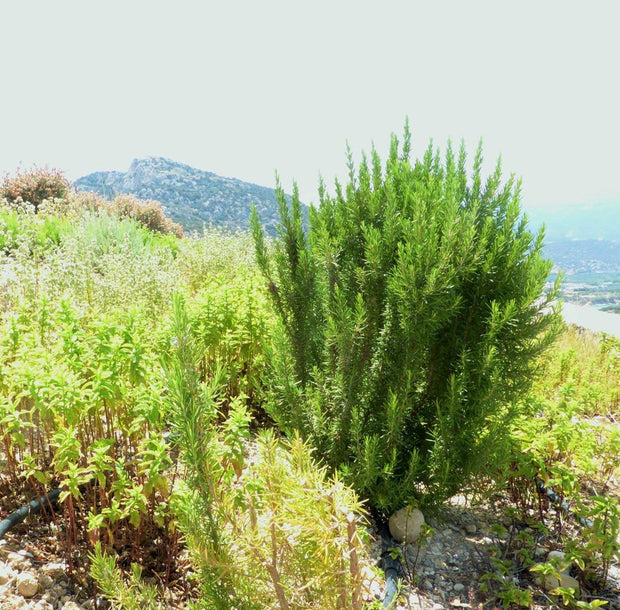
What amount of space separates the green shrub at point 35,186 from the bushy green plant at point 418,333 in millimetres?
15965

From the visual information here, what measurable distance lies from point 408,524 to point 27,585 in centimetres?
189

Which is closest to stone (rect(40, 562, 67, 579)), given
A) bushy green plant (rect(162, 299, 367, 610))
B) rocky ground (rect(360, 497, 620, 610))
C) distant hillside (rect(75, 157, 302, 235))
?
bushy green plant (rect(162, 299, 367, 610))

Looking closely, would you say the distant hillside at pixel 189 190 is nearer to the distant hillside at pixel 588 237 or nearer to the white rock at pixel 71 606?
the distant hillside at pixel 588 237

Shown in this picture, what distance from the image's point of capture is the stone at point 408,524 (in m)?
2.59

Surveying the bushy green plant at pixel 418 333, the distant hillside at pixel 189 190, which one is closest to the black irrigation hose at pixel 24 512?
the bushy green plant at pixel 418 333

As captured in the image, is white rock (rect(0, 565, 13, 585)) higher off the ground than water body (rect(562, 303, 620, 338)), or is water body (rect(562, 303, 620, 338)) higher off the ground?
white rock (rect(0, 565, 13, 585))

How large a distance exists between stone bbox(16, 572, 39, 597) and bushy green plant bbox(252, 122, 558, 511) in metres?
1.38

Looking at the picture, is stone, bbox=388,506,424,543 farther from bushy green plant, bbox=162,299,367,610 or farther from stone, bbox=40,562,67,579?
stone, bbox=40,562,67,579

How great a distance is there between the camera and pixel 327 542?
1.09 metres

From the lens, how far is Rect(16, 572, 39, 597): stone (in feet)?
6.34

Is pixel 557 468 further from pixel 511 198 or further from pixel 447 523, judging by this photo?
pixel 511 198

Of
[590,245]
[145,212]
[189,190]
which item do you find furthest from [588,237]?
[145,212]

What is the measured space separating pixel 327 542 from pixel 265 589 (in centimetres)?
42

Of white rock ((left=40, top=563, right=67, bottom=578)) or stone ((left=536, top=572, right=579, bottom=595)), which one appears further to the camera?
stone ((left=536, top=572, right=579, bottom=595))
